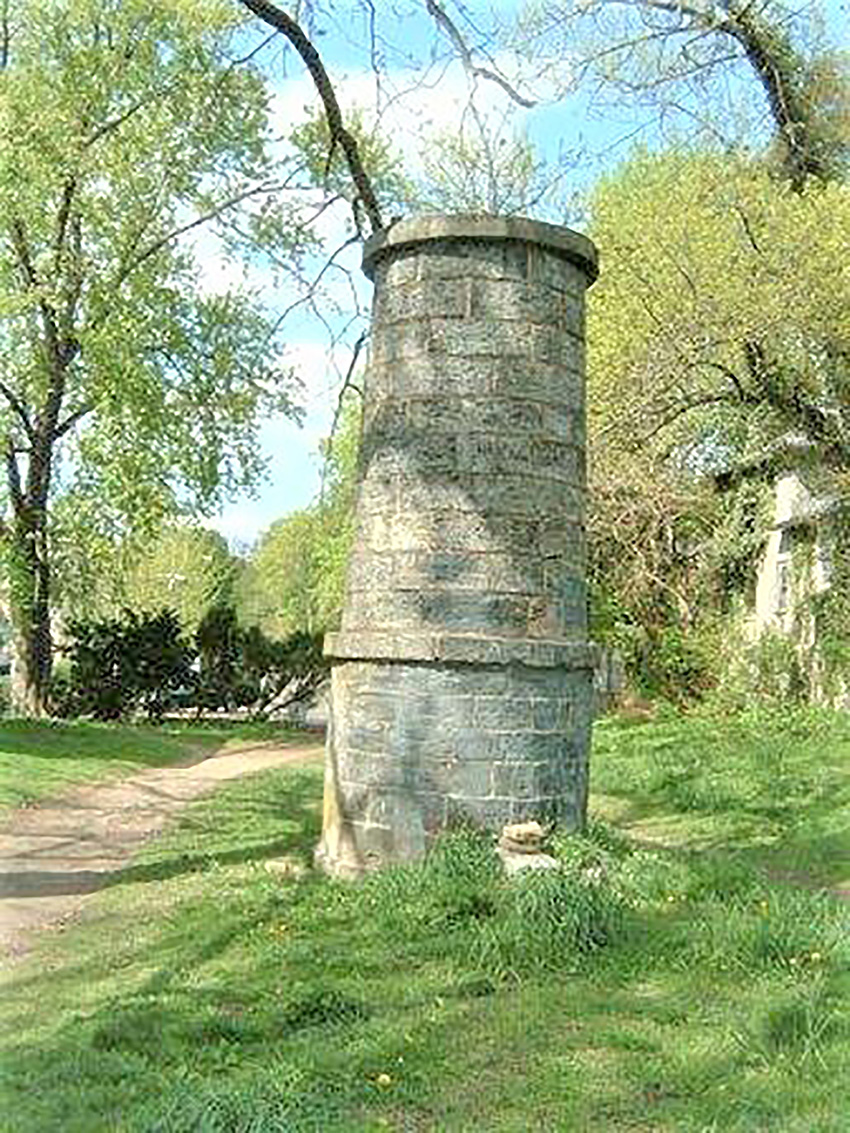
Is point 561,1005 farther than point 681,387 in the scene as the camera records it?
No

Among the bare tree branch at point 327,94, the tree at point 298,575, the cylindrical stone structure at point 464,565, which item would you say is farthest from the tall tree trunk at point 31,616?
the cylindrical stone structure at point 464,565

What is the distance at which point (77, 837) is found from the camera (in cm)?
1143

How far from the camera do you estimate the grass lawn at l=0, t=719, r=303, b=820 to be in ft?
47.1

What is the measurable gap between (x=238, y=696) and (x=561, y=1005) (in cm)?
2355

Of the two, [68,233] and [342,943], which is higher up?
[68,233]

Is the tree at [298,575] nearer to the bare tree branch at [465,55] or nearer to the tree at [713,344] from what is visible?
the tree at [713,344]

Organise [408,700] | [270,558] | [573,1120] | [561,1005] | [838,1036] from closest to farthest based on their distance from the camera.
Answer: [573,1120]
[838,1036]
[561,1005]
[408,700]
[270,558]

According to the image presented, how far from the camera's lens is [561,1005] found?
19.6 ft

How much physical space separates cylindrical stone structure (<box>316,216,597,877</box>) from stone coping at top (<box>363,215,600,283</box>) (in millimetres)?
14

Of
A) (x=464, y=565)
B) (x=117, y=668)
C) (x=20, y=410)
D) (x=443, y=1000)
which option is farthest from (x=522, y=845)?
(x=117, y=668)

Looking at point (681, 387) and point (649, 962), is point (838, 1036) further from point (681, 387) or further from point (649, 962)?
point (681, 387)

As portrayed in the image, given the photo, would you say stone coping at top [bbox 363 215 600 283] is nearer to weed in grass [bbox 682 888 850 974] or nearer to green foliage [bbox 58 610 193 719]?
weed in grass [bbox 682 888 850 974]

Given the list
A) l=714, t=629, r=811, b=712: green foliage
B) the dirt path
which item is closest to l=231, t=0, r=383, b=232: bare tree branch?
the dirt path

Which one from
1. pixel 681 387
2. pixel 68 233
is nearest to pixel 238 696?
pixel 68 233
